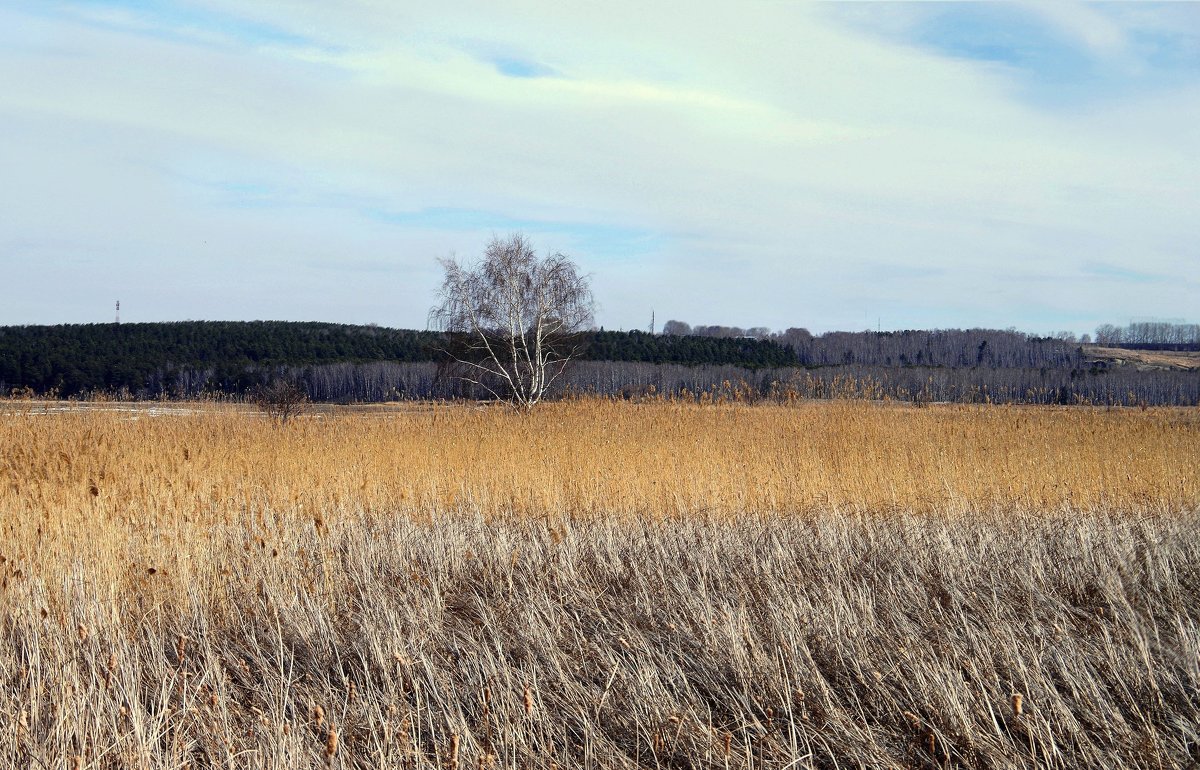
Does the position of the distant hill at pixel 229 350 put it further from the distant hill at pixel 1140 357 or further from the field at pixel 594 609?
the field at pixel 594 609

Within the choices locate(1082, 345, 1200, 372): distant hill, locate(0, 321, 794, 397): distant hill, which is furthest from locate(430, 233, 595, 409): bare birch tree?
locate(1082, 345, 1200, 372): distant hill

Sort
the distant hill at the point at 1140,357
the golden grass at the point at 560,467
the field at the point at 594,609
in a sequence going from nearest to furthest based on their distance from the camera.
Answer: the field at the point at 594,609 < the golden grass at the point at 560,467 < the distant hill at the point at 1140,357

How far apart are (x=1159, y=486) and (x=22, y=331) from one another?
103 metres

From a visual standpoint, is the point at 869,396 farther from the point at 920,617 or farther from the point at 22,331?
the point at 22,331

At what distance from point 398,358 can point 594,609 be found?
3746 inches

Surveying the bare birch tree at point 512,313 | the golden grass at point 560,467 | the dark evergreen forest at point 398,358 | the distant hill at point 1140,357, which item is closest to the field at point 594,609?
the golden grass at point 560,467

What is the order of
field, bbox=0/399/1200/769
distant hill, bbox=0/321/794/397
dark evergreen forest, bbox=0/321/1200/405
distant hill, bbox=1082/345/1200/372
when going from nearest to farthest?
field, bbox=0/399/1200/769 < dark evergreen forest, bbox=0/321/1200/405 < distant hill, bbox=0/321/794/397 < distant hill, bbox=1082/345/1200/372

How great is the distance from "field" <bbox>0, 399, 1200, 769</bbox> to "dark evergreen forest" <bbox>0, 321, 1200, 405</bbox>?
4592 centimetres

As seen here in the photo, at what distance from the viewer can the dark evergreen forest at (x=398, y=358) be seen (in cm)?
6938

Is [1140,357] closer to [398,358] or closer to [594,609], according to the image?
[398,358]

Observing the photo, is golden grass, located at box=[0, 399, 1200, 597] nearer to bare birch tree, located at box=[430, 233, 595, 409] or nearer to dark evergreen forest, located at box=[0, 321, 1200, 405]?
bare birch tree, located at box=[430, 233, 595, 409]

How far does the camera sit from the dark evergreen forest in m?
69.4

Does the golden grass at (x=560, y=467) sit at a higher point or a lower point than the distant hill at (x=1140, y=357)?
lower

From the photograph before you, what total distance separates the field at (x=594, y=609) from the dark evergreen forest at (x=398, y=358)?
1808 inches
